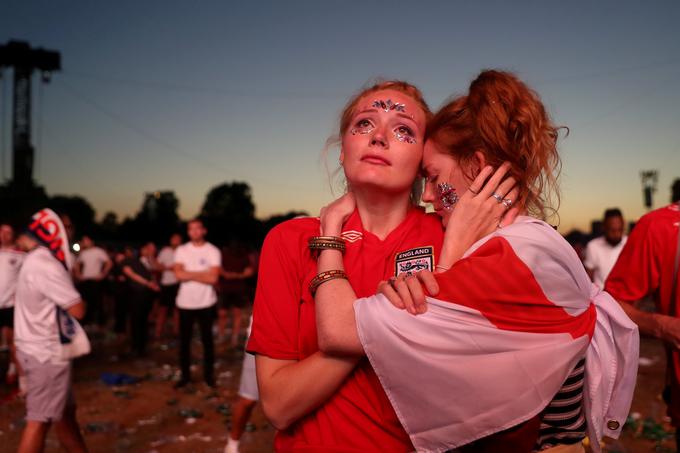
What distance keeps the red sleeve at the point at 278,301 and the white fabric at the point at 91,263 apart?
13868mm

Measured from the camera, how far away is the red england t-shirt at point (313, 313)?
1.75 metres

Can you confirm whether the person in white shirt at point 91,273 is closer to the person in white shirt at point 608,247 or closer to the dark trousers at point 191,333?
the dark trousers at point 191,333

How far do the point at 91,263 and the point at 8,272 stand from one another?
551cm

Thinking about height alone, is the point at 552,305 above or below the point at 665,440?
above

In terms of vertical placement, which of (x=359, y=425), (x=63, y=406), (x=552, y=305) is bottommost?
(x=63, y=406)

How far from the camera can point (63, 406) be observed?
15.4 feet

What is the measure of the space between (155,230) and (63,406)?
4150cm

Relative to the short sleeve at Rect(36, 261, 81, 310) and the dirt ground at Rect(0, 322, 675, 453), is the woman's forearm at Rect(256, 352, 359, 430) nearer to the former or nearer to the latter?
the short sleeve at Rect(36, 261, 81, 310)

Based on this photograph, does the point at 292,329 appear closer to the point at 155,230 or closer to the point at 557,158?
the point at 557,158

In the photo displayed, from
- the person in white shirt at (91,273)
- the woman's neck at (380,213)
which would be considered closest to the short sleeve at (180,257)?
the person in white shirt at (91,273)

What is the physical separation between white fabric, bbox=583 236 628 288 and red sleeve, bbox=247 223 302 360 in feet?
24.3

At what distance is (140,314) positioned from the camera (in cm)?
1127

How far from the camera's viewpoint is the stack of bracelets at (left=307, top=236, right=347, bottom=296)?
5.82ft

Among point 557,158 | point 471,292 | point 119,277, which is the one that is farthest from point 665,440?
point 119,277
